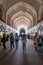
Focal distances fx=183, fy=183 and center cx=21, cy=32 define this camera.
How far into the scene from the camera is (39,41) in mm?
15242

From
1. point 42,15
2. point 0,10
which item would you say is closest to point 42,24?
point 42,15

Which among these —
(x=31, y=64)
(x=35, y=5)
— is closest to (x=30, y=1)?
(x=35, y=5)

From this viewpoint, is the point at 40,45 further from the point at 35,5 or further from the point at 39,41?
the point at 35,5

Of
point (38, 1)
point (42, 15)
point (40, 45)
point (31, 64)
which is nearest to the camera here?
point (31, 64)

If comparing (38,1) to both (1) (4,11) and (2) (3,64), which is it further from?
(2) (3,64)

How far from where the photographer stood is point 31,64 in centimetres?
854

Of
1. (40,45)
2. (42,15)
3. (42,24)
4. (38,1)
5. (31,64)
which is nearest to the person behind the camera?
(31,64)

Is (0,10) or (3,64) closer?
(3,64)

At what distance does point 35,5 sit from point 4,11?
17.7 feet

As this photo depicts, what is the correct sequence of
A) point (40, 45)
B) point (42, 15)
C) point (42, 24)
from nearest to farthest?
point (40, 45) → point (42, 24) → point (42, 15)

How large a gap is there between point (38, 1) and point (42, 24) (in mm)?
7977

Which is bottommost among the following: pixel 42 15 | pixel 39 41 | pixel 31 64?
pixel 31 64

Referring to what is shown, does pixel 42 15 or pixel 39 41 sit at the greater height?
pixel 42 15

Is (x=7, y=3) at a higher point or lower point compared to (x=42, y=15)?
higher
